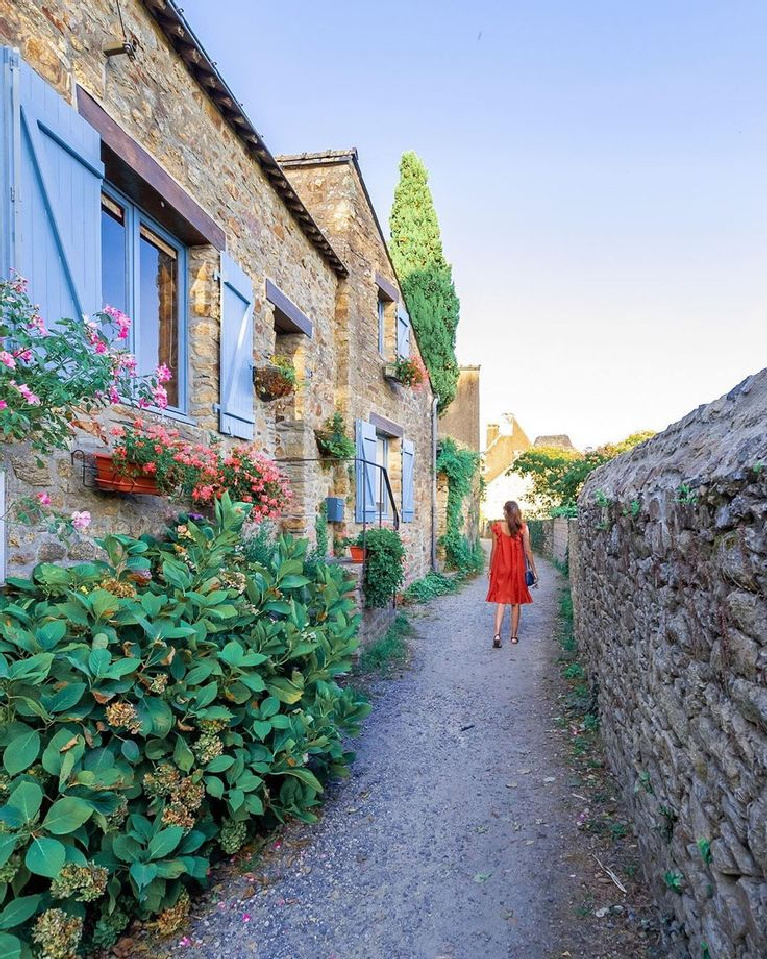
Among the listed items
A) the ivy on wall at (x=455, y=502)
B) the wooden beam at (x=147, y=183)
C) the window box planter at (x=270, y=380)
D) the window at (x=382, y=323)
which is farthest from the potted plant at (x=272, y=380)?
the ivy on wall at (x=455, y=502)

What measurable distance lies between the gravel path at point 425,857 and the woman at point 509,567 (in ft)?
6.27

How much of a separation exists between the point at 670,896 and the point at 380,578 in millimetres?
4384

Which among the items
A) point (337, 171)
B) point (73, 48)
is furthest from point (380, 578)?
point (337, 171)

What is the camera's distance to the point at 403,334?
10.6 meters

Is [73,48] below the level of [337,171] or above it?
below

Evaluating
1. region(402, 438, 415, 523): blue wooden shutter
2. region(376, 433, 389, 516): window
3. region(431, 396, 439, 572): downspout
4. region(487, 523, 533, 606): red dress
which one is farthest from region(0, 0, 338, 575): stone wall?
region(431, 396, 439, 572): downspout

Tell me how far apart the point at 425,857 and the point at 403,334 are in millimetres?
8917

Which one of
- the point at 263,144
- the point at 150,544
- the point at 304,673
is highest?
the point at 263,144

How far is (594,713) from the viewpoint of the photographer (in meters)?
4.30

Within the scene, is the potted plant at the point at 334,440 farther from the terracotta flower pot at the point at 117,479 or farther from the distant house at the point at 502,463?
the distant house at the point at 502,463

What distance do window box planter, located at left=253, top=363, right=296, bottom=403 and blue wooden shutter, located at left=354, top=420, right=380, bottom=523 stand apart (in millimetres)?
2507

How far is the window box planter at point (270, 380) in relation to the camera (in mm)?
5309

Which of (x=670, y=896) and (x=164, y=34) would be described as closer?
(x=670, y=896)

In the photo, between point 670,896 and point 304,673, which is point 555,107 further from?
point 670,896
